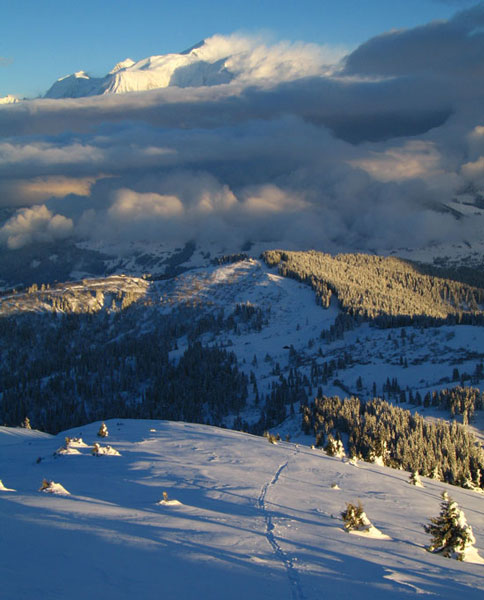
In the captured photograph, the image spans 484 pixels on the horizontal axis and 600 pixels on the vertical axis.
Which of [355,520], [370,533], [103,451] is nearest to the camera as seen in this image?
Answer: [370,533]

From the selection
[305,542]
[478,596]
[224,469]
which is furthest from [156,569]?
[224,469]

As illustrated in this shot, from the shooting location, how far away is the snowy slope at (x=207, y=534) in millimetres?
20641

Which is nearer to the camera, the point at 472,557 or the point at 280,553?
the point at 280,553

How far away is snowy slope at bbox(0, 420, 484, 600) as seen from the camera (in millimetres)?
20641

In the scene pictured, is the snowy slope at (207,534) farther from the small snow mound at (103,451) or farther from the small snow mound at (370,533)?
the small snow mound at (103,451)

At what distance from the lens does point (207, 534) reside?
27.8 m

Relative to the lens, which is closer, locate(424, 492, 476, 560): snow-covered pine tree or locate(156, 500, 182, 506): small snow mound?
locate(424, 492, 476, 560): snow-covered pine tree

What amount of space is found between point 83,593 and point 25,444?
177 ft

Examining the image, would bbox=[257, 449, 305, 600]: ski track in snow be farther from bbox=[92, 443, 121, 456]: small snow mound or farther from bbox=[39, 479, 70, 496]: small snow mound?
bbox=[92, 443, 121, 456]: small snow mound

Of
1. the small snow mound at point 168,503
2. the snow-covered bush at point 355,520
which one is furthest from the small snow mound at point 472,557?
the small snow mound at point 168,503

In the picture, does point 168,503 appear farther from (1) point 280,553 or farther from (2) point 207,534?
(1) point 280,553

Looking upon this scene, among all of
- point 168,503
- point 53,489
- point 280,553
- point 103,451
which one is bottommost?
point 53,489

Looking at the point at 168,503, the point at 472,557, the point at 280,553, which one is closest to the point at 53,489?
the point at 168,503

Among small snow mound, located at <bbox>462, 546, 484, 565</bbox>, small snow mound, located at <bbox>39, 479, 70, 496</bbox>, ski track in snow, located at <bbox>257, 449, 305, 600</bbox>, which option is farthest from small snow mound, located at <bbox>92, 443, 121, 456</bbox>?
small snow mound, located at <bbox>462, 546, 484, 565</bbox>
